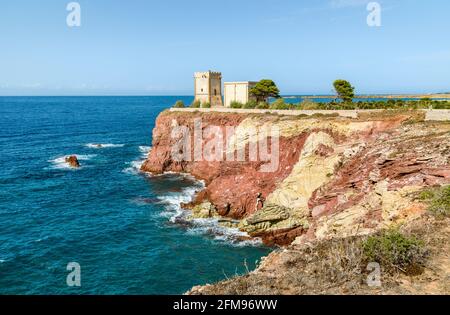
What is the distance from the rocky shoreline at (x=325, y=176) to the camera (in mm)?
24688

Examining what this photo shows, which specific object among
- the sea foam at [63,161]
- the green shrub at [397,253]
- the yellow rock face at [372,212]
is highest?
the green shrub at [397,253]

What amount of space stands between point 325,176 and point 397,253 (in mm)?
26147

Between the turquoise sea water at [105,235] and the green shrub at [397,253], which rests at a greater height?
the green shrub at [397,253]

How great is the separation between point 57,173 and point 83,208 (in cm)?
1917

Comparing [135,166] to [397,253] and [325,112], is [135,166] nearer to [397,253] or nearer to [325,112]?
[325,112]

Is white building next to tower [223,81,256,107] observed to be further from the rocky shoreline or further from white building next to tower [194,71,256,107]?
the rocky shoreline

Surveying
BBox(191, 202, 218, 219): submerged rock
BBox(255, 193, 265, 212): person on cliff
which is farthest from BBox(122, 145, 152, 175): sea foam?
BBox(255, 193, 265, 212): person on cliff

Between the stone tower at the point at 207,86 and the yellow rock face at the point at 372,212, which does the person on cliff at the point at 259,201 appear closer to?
the yellow rock face at the point at 372,212

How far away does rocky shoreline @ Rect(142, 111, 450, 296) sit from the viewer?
972 inches

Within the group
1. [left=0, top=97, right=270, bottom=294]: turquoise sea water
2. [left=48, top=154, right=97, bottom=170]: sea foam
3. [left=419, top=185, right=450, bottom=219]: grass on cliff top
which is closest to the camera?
[left=419, top=185, right=450, bottom=219]: grass on cliff top

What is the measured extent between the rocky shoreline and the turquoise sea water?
168 inches

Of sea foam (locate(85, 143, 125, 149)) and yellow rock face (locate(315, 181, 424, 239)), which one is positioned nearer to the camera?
yellow rock face (locate(315, 181, 424, 239))

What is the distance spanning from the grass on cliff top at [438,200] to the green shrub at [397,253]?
16.9 feet

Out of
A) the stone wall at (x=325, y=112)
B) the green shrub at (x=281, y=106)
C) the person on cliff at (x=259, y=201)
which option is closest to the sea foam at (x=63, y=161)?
the stone wall at (x=325, y=112)
